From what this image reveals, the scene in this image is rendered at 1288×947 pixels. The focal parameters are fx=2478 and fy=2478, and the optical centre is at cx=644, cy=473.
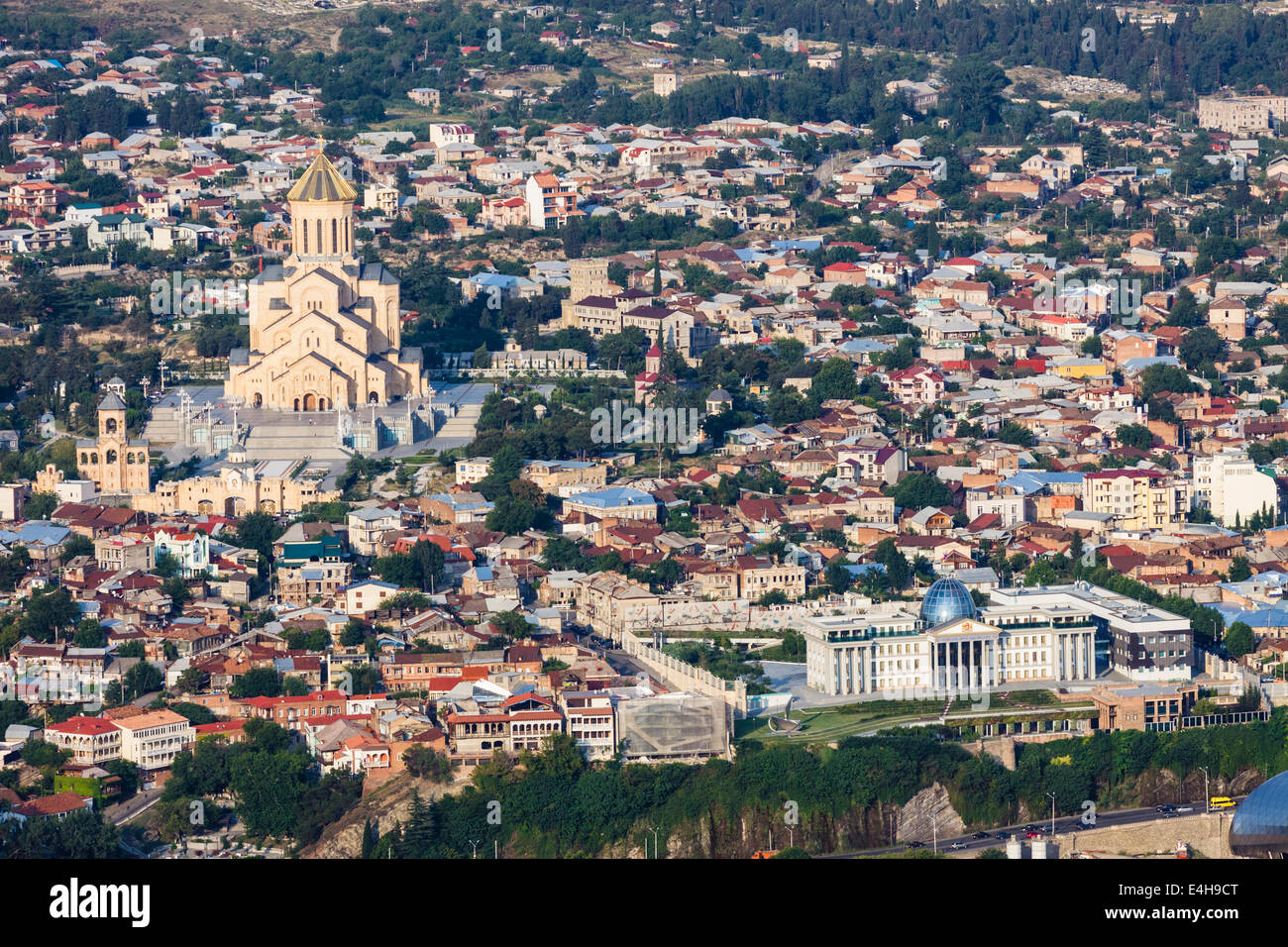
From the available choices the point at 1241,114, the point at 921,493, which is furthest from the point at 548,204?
the point at 1241,114

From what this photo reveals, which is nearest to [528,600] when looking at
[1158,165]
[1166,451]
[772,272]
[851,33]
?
[1166,451]

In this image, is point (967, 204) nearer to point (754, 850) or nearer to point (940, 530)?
point (940, 530)

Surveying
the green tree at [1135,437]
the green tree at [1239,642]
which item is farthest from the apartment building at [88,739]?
the green tree at [1135,437]

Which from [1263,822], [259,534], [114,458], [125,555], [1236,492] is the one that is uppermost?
[1263,822]

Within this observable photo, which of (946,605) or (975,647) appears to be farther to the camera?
(946,605)

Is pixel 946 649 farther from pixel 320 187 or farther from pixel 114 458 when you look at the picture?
pixel 320 187

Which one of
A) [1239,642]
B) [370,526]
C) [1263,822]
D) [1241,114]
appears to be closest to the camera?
[1263,822]

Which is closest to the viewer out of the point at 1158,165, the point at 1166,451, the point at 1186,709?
the point at 1186,709

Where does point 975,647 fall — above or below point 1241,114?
above
